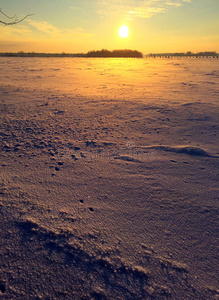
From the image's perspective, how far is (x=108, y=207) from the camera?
3.79 feet

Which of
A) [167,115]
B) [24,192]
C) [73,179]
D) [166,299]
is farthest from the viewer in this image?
[167,115]

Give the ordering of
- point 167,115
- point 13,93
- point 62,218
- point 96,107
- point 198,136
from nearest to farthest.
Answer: point 62,218, point 198,136, point 167,115, point 96,107, point 13,93

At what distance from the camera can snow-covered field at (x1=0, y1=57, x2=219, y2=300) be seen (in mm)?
795

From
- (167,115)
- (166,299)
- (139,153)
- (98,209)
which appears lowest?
(166,299)

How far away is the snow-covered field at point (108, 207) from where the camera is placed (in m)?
0.79

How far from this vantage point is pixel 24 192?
1253 millimetres

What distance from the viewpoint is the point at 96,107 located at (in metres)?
2.74

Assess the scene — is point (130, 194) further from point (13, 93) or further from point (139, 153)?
point (13, 93)

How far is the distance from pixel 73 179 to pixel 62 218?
354mm

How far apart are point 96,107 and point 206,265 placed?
2.25 m

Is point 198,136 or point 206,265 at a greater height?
point 198,136

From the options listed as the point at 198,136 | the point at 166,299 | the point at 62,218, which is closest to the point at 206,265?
the point at 166,299

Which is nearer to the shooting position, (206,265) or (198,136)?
(206,265)

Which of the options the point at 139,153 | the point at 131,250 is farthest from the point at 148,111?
the point at 131,250
